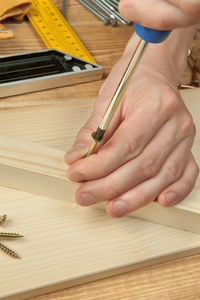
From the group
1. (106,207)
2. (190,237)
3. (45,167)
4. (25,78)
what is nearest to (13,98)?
(25,78)

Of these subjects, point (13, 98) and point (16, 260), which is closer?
point (16, 260)

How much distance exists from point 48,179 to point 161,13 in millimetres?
449

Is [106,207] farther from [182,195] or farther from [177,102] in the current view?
[177,102]

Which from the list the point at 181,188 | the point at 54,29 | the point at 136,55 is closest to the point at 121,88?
the point at 136,55

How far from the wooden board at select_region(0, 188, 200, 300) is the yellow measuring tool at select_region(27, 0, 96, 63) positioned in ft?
1.86

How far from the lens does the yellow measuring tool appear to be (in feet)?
4.11

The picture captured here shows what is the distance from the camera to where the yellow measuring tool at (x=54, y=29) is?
1.25m

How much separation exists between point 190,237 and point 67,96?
0.51 meters

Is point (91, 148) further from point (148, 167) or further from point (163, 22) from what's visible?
point (163, 22)

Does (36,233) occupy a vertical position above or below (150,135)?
below

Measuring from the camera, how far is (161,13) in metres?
0.44

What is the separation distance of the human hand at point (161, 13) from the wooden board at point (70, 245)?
1.48 feet

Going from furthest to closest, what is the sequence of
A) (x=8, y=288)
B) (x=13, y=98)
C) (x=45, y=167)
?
(x=13, y=98), (x=45, y=167), (x=8, y=288)

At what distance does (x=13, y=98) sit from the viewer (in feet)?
3.54
